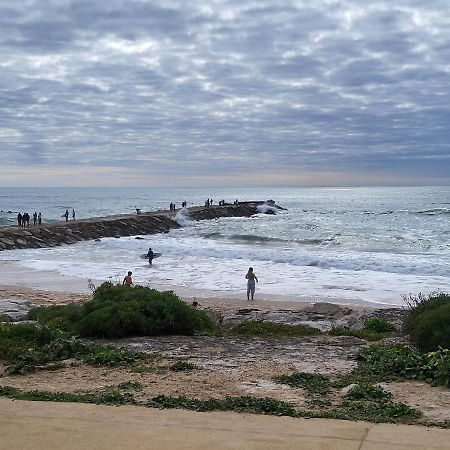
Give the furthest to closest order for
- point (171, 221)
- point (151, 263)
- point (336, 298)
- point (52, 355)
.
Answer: point (171, 221), point (151, 263), point (336, 298), point (52, 355)

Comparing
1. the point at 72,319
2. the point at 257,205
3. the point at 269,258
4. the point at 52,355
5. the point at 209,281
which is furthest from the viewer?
the point at 257,205

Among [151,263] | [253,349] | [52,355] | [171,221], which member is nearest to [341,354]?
[253,349]

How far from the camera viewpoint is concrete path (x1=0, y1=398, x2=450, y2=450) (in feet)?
15.1

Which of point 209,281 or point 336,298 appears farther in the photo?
point 209,281

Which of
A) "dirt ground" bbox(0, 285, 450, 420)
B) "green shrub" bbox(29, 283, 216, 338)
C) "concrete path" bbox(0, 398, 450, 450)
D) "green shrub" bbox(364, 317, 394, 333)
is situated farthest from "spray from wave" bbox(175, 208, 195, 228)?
"concrete path" bbox(0, 398, 450, 450)

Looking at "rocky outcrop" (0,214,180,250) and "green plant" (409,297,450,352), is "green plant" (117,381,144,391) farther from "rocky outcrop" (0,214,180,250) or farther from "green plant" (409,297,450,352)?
"rocky outcrop" (0,214,180,250)

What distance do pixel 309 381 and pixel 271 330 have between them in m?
4.84

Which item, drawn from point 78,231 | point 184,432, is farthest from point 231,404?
point 78,231

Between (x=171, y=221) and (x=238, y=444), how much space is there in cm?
5487

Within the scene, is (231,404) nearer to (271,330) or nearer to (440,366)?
(440,366)

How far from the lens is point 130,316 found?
10398 mm

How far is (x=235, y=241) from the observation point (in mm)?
44375

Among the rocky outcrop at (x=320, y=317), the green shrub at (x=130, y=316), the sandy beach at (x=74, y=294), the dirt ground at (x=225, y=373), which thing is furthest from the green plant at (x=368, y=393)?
the sandy beach at (x=74, y=294)

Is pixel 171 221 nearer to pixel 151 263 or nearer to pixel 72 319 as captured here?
pixel 151 263
